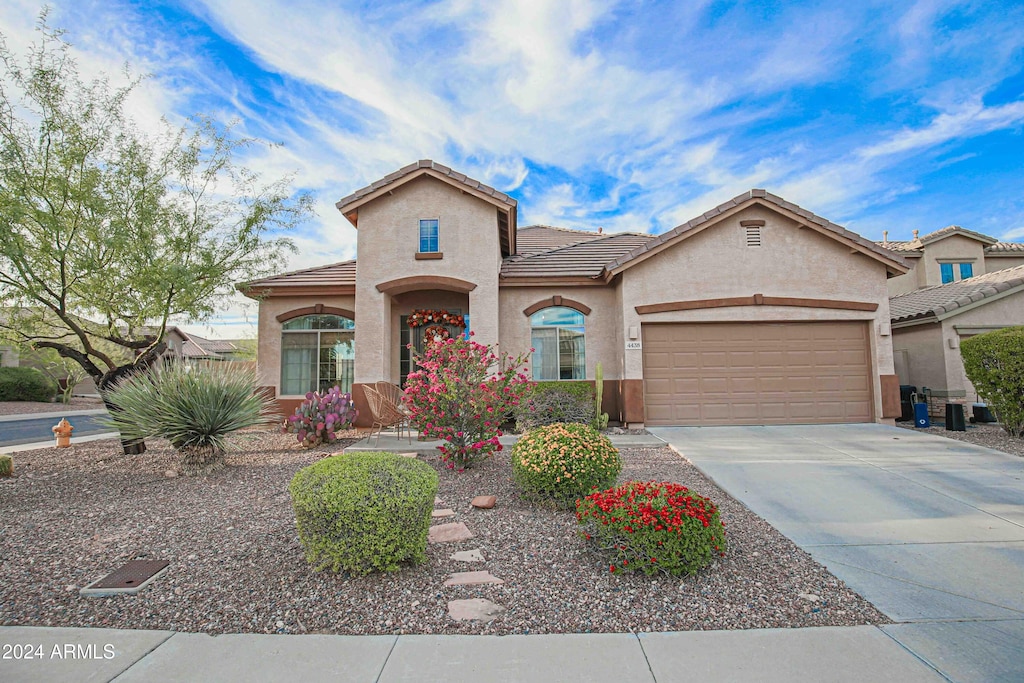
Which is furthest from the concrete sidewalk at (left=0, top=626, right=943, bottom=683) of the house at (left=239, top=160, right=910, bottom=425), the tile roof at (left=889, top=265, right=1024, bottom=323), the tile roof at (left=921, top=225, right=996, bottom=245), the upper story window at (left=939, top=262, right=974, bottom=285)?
the upper story window at (left=939, top=262, right=974, bottom=285)

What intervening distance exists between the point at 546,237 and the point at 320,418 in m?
11.1

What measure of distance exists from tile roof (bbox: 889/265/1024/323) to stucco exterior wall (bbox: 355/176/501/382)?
10806 millimetres

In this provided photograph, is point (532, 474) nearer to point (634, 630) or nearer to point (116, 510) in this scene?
point (634, 630)

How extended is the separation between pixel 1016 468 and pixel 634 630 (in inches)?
298

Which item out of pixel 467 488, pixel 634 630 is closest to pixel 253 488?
pixel 467 488

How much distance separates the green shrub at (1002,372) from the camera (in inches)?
386

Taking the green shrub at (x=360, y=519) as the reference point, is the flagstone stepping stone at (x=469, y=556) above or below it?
below

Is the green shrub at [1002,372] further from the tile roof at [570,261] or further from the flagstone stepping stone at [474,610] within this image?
the flagstone stepping stone at [474,610]

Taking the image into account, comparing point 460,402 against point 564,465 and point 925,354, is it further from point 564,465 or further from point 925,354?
point 925,354

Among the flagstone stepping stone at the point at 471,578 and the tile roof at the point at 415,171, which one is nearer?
the flagstone stepping stone at the point at 471,578

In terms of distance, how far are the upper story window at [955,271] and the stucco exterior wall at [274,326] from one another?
2278cm

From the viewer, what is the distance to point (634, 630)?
11.3 feet

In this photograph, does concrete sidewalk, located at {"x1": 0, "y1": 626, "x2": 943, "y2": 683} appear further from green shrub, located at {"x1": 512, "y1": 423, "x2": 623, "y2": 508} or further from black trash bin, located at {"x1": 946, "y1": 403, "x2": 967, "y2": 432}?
black trash bin, located at {"x1": 946, "y1": 403, "x2": 967, "y2": 432}

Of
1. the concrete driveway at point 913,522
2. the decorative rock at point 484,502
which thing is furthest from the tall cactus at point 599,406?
the decorative rock at point 484,502
